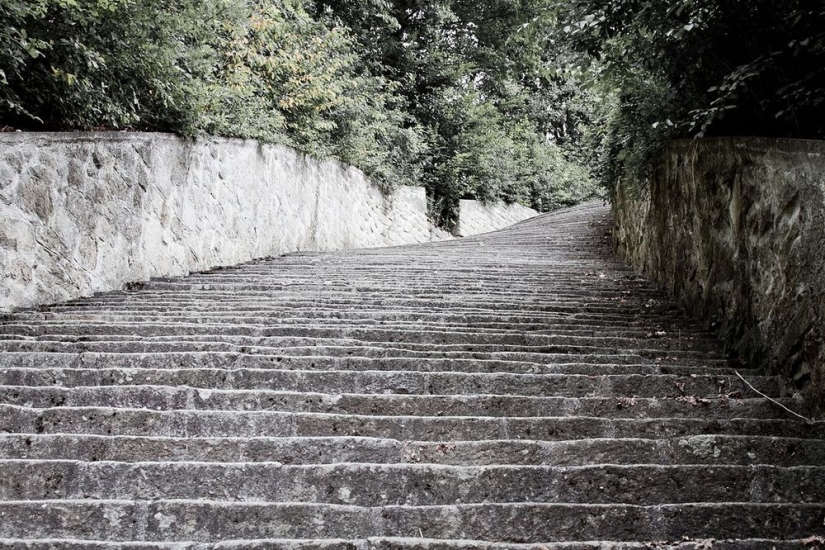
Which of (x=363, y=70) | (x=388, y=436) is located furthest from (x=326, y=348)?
(x=363, y=70)

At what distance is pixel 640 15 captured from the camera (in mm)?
4613

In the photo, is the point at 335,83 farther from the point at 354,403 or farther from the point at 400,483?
the point at 400,483

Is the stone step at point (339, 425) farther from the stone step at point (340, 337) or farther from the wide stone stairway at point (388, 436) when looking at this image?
the stone step at point (340, 337)

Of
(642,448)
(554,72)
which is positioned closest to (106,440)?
(642,448)

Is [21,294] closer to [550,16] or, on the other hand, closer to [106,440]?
[106,440]

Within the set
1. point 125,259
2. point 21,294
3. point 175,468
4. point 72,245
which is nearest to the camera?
point 175,468

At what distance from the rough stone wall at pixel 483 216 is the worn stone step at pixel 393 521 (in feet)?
48.1

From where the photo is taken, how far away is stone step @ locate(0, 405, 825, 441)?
10.6 feet

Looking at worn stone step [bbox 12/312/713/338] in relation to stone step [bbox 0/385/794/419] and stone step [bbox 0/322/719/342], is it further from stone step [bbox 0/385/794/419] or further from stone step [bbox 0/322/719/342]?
stone step [bbox 0/385/794/419]

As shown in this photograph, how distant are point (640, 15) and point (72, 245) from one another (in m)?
4.66

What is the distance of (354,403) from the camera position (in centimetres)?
349

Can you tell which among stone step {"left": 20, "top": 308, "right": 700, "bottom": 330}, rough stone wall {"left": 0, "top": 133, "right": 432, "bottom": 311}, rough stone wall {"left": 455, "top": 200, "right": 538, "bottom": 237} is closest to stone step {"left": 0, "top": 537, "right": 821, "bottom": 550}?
stone step {"left": 20, "top": 308, "right": 700, "bottom": 330}

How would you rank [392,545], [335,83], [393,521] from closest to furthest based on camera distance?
[392,545], [393,521], [335,83]

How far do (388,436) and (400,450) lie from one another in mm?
231
